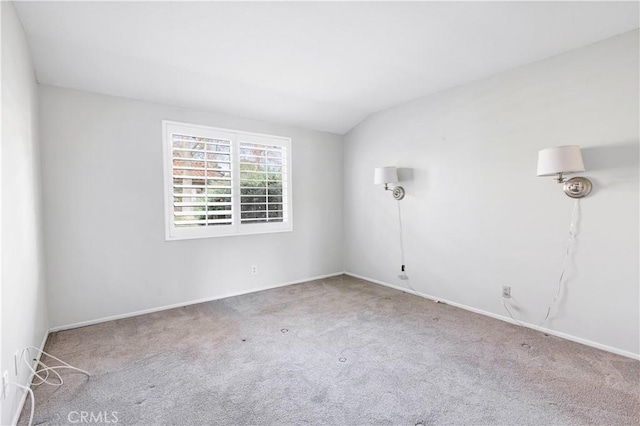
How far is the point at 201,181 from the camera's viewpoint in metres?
3.75

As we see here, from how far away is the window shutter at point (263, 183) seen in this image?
413 centimetres

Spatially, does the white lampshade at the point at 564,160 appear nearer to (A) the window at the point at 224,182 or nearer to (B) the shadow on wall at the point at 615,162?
(B) the shadow on wall at the point at 615,162

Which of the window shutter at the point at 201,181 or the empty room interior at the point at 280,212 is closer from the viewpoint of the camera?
the empty room interior at the point at 280,212

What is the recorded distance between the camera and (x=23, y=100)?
224 centimetres

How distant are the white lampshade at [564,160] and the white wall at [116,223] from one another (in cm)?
325

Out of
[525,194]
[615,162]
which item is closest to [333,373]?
[525,194]

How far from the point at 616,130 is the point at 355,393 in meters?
2.86

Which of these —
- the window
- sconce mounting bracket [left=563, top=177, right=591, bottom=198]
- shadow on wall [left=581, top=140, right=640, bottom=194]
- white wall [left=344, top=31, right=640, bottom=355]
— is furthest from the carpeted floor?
shadow on wall [left=581, top=140, right=640, bottom=194]

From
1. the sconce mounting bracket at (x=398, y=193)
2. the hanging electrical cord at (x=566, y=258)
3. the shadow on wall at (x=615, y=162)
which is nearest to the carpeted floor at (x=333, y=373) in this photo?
the hanging electrical cord at (x=566, y=258)

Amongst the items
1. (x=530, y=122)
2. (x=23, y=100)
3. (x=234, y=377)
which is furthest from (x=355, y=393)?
(x=23, y=100)

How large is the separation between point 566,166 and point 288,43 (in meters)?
2.47

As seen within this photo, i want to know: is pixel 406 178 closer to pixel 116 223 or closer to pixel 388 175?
pixel 388 175

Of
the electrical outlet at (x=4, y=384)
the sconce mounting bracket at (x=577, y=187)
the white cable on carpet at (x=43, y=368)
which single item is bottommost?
the white cable on carpet at (x=43, y=368)

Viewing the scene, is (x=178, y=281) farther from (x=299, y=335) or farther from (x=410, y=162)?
(x=410, y=162)
